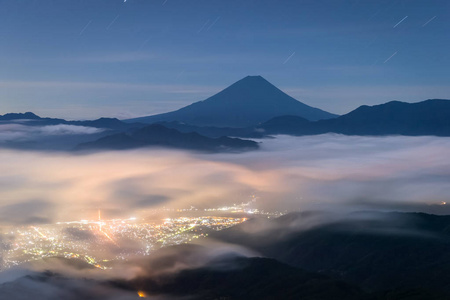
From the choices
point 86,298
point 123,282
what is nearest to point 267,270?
point 123,282

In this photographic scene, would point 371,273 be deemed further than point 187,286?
Yes

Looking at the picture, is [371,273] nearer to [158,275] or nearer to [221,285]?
[221,285]

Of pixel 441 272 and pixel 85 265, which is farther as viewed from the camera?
pixel 85 265

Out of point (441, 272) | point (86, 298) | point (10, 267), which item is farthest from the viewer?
point (10, 267)

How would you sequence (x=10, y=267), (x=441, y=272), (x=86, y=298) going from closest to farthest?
(x=86, y=298)
(x=441, y=272)
(x=10, y=267)

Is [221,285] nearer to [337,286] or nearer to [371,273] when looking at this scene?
[337,286]

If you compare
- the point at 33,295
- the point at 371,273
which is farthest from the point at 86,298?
the point at 371,273

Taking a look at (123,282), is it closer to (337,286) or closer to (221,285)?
(221,285)
